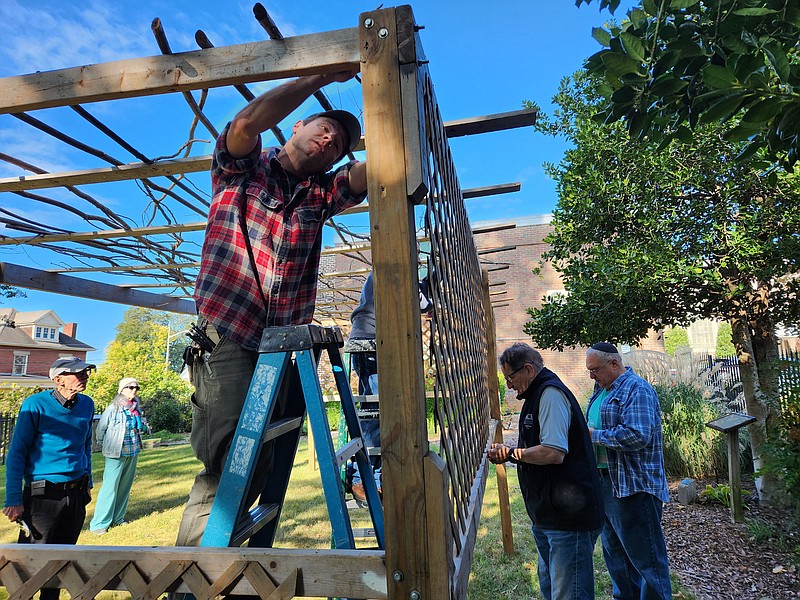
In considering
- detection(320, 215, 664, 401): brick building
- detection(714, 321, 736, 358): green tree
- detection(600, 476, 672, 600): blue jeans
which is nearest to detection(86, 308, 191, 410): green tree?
detection(320, 215, 664, 401): brick building

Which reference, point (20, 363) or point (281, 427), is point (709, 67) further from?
point (20, 363)

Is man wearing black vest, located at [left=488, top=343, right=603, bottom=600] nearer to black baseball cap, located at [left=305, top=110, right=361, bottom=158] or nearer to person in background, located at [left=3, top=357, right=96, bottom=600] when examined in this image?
black baseball cap, located at [left=305, top=110, right=361, bottom=158]

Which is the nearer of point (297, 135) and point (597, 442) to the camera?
point (297, 135)

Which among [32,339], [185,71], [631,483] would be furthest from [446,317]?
[32,339]

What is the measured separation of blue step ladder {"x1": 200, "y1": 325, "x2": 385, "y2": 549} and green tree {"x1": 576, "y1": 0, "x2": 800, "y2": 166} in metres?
1.70

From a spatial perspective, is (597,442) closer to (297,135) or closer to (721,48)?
(721,48)

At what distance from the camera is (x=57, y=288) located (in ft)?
24.2

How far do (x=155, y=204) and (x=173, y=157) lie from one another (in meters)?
1.87

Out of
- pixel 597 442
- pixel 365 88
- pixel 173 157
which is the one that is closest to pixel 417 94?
pixel 365 88

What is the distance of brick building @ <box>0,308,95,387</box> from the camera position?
108ft

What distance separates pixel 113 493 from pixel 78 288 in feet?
11.0

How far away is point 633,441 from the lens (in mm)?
3770

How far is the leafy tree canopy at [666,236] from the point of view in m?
6.26

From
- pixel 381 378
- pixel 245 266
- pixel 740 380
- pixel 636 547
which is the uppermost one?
pixel 245 266
